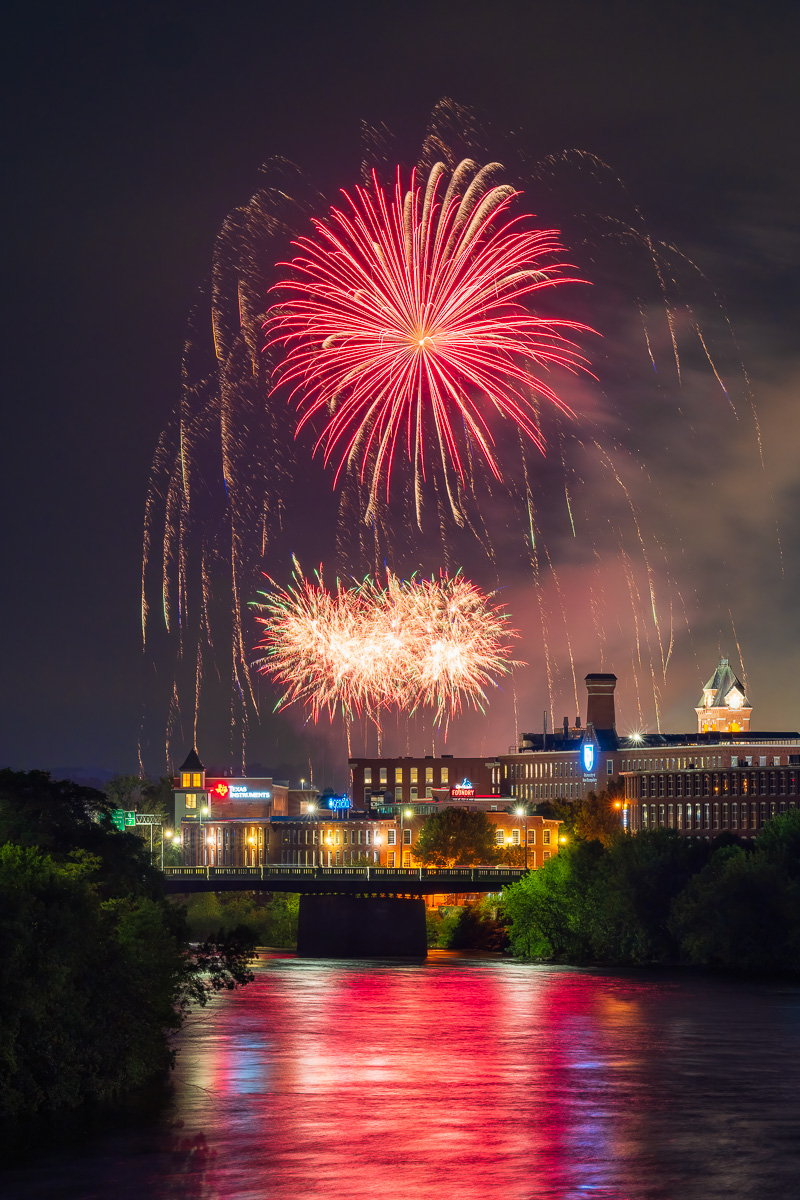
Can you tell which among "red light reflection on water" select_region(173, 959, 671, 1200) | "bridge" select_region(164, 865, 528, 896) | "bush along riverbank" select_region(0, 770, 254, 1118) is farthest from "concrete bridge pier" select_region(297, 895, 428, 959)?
"bush along riverbank" select_region(0, 770, 254, 1118)

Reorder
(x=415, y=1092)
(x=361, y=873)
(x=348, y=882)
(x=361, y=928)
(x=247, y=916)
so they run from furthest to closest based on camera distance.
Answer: (x=247, y=916), (x=361, y=873), (x=361, y=928), (x=348, y=882), (x=415, y=1092)

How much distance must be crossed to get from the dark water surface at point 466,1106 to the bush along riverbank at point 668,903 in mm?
19905

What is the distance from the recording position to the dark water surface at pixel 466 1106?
164 ft

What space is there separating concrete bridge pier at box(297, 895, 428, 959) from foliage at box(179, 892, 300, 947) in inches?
525

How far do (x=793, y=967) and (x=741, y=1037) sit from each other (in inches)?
1635

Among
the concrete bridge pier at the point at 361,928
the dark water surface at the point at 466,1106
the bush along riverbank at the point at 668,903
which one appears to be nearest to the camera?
the dark water surface at the point at 466,1106

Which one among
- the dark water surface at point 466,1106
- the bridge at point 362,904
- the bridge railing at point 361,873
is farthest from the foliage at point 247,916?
the dark water surface at point 466,1106

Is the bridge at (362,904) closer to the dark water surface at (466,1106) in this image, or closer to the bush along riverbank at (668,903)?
the bush along riverbank at (668,903)

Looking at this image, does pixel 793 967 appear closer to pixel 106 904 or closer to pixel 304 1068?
pixel 304 1068

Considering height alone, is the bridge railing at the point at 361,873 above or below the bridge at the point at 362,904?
above

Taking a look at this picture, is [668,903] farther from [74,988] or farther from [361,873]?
[74,988]

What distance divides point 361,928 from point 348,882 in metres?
5.68

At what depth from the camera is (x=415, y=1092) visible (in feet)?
215

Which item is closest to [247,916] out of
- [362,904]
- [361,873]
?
[361,873]
